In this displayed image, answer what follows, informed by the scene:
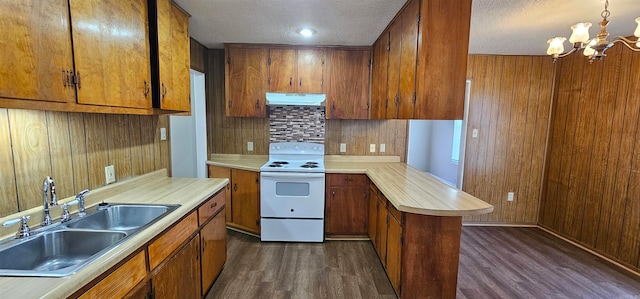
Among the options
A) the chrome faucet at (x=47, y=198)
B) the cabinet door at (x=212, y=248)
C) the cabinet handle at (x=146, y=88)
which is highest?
the cabinet handle at (x=146, y=88)

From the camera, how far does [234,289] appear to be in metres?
2.26

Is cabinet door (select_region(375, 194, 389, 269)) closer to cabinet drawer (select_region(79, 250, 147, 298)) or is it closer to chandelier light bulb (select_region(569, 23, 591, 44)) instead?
cabinet drawer (select_region(79, 250, 147, 298))

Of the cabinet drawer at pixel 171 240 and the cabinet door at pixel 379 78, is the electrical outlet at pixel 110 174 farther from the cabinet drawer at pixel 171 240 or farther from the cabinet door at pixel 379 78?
the cabinet door at pixel 379 78


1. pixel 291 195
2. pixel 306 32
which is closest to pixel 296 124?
pixel 291 195

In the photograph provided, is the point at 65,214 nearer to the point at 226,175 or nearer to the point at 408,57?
the point at 226,175

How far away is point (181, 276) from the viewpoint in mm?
1640

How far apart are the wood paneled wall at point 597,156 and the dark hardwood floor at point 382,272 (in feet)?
0.97

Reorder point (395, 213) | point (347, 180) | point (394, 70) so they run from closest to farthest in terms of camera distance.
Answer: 1. point (395, 213)
2. point (394, 70)
3. point (347, 180)

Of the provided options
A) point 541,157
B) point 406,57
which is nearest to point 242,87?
point 406,57

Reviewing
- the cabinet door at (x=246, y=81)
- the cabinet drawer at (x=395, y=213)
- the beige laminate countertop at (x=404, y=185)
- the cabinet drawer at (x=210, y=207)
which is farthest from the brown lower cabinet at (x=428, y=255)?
the cabinet door at (x=246, y=81)

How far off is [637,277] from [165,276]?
4.02 metres

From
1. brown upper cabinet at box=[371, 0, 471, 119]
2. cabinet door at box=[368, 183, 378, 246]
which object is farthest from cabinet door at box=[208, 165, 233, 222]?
brown upper cabinet at box=[371, 0, 471, 119]

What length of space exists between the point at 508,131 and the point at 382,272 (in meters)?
2.62

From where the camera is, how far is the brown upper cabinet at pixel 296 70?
3.23 metres
